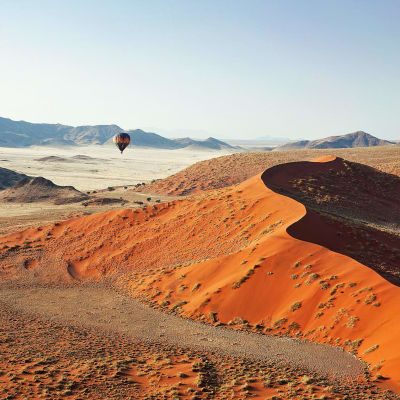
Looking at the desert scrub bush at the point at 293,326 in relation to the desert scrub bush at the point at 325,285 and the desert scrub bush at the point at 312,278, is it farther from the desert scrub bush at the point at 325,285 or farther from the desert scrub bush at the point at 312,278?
the desert scrub bush at the point at 312,278

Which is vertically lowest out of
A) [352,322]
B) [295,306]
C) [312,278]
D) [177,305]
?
[177,305]

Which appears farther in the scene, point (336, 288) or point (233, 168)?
point (233, 168)

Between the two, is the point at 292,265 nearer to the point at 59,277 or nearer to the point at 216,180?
the point at 59,277

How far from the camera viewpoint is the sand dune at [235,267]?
2297 cm

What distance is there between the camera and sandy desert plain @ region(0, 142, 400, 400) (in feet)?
62.4

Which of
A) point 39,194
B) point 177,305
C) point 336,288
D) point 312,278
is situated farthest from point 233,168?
point 336,288

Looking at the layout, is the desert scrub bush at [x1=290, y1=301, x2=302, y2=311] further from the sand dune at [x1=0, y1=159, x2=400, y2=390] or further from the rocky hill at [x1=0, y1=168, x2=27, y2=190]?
the rocky hill at [x1=0, y1=168, x2=27, y2=190]

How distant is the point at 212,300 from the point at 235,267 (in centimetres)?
335

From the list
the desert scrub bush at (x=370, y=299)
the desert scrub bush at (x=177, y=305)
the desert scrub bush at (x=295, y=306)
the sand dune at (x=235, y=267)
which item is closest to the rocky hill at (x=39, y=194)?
the sand dune at (x=235, y=267)

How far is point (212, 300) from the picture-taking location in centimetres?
2872

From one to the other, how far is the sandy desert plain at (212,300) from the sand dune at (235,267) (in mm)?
101

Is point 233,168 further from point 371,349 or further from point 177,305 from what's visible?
point 371,349

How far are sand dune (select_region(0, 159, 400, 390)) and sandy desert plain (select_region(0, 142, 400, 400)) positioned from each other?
101 millimetres

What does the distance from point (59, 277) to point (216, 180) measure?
57329mm
